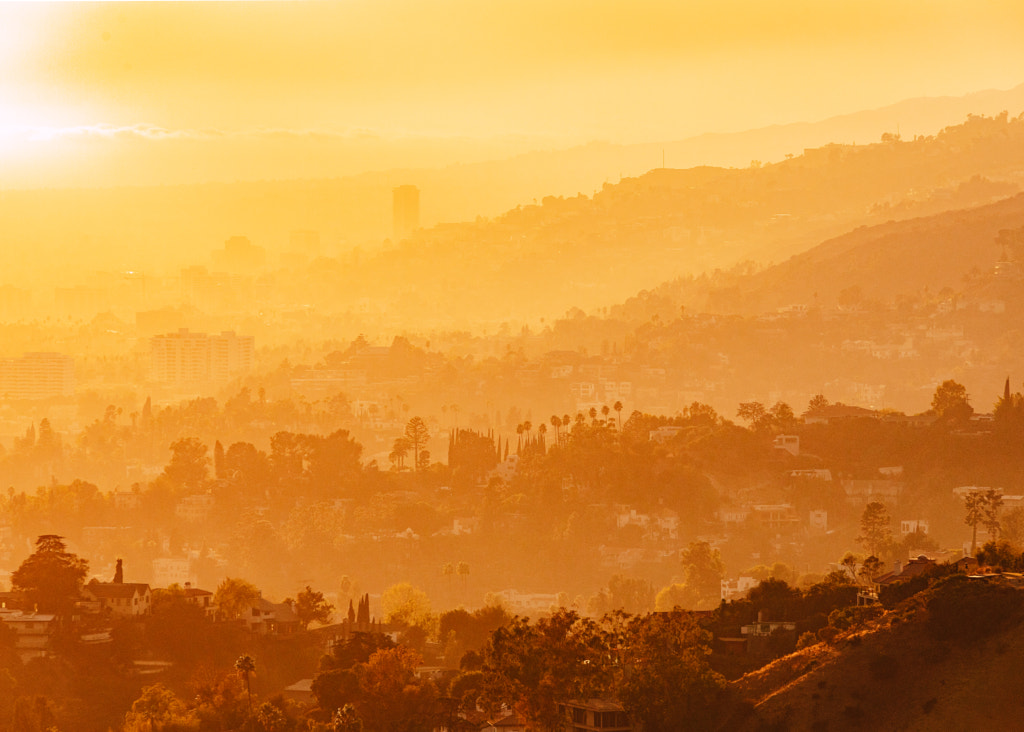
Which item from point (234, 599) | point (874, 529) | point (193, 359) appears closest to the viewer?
point (234, 599)

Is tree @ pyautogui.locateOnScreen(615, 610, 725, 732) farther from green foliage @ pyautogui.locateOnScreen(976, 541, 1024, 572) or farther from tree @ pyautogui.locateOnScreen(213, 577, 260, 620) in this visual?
tree @ pyautogui.locateOnScreen(213, 577, 260, 620)

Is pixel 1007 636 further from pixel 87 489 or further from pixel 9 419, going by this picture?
pixel 9 419

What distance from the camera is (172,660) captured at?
2213 inches

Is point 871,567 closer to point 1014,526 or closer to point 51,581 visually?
point 51,581

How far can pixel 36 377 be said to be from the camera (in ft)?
552

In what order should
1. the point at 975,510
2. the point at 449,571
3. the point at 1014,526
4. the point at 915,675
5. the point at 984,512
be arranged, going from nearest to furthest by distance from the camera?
1. the point at 915,675
2. the point at 1014,526
3. the point at 975,510
4. the point at 984,512
5. the point at 449,571

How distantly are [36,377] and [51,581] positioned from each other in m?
113

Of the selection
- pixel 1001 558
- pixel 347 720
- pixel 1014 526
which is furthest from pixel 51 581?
pixel 1014 526

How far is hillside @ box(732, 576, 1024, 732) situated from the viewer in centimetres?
3547

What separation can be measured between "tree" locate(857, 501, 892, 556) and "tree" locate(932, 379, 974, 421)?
57.7ft

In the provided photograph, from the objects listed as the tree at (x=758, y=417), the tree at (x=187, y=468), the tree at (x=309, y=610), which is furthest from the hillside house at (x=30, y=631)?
the tree at (x=758, y=417)

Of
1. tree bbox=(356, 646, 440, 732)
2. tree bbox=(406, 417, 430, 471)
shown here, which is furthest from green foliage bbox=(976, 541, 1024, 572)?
tree bbox=(406, 417, 430, 471)

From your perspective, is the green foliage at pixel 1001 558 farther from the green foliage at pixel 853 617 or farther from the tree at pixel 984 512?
the tree at pixel 984 512

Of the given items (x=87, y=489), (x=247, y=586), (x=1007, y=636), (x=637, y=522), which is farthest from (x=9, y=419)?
(x=1007, y=636)
